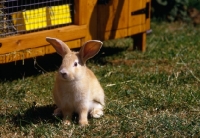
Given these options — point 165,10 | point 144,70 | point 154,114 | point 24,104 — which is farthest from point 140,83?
point 165,10

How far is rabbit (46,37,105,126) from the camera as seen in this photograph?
3785 mm

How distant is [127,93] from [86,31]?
101 cm

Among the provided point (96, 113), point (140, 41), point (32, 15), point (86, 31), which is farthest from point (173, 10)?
point (96, 113)

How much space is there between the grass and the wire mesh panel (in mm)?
477

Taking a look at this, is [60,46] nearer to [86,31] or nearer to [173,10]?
[86,31]

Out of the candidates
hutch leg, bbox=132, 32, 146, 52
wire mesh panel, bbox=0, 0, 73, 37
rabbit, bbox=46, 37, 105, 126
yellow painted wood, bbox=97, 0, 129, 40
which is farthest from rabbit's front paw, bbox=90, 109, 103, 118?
hutch leg, bbox=132, 32, 146, 52

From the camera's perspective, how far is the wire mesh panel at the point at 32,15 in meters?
4.95

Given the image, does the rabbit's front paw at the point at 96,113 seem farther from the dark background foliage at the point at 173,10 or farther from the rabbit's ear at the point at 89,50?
the dark background foliage at the point at 173,10

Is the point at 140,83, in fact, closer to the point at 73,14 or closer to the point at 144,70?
the point at 144,70

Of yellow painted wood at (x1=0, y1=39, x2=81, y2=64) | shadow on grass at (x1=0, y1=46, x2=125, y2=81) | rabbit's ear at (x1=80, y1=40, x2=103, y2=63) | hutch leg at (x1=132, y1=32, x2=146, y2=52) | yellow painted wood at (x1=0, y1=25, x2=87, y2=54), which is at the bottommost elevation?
shadow on grass at (x1=0, y1=46, x2=125, y2=81)

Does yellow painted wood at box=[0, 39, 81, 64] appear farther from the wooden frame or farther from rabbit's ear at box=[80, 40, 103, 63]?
rabbit's ear at box=[80, 40, 103, 63]

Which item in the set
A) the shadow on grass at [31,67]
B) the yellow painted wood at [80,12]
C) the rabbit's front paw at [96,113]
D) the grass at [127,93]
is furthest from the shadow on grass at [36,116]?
the yellow painted wood at [80,12]

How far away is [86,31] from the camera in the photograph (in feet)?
17.6

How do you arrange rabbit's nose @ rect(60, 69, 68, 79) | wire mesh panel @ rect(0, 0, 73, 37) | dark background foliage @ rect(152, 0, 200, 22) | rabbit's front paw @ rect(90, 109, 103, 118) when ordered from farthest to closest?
dark background foliage @ rect(152, 0, 200, 22) → wire mesh panel @ rect(0, 0, 73, 37) → rabbit's front paw @ rect(90, 109, 103, 118) → rabbit's nose @ rect(60, 69, 68, 79)
